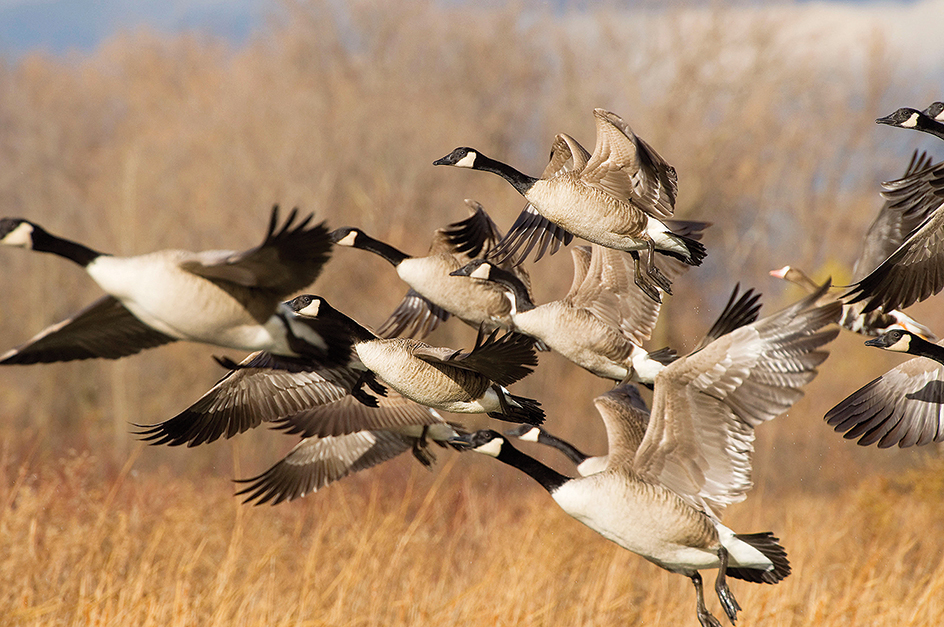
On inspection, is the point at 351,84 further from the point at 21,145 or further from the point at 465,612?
the point at 465,612

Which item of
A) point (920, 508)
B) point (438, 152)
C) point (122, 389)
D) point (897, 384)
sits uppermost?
point (438, 152)

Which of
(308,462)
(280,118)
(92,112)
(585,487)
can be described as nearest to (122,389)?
(280,118)

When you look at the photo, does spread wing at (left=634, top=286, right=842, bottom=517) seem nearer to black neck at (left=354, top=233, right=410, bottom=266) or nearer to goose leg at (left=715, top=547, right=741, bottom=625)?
goose leg at (left=715, top=547, right=741, bottom=625)

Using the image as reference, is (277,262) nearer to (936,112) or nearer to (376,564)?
(936,112)

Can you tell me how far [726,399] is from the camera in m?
4.64

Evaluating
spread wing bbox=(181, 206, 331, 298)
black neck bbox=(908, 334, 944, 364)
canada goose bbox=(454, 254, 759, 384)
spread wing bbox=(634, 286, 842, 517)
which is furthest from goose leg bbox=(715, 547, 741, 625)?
spread wing bbox=(181, 206, 331, 298)

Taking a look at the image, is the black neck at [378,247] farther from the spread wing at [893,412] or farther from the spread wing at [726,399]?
the spread wing at [893,412]

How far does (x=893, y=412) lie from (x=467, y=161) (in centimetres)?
341

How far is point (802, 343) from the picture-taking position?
424cm

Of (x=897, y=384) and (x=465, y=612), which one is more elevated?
(x=897, y=384)

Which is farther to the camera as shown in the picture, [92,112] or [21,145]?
[92,112]

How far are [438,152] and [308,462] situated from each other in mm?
20913

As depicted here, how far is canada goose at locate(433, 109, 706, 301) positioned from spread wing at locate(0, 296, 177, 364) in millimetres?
2483

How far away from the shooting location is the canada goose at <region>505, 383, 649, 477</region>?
6.12 meters
